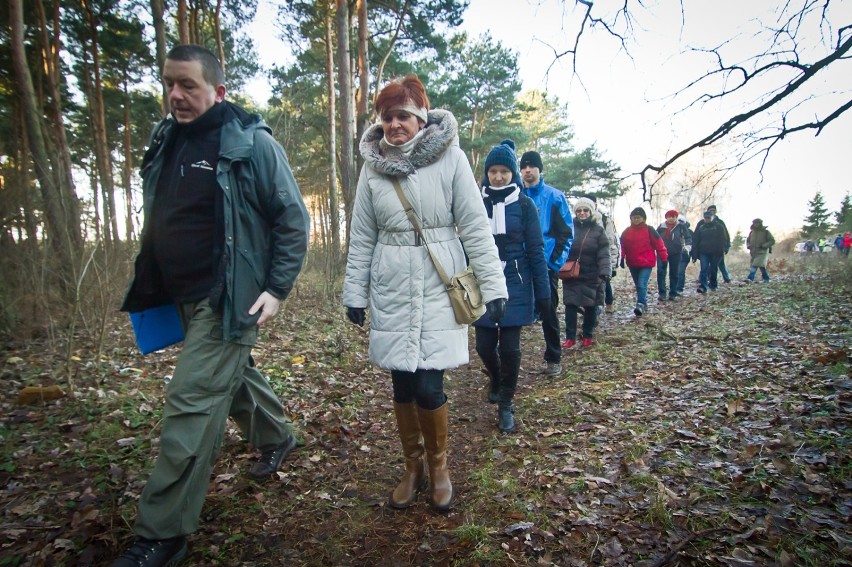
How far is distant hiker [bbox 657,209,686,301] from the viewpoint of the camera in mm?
10367

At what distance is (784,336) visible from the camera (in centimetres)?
580

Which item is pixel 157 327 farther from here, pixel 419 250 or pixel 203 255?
pixel 419 250

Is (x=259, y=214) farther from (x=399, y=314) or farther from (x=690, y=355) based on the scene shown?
(x=690, y=355)

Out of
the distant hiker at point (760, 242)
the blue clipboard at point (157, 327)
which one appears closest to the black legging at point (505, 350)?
the blue clipboard at point (157, 327)

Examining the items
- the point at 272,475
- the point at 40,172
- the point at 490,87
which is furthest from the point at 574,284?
the point at 490,87

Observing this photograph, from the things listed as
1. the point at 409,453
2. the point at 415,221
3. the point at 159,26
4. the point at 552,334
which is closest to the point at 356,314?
the point at 415,221

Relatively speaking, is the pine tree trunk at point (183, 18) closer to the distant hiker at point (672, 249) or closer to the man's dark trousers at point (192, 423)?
the man's dark trousers at point (192, 423)

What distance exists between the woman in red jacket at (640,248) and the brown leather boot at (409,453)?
6930 millimetres

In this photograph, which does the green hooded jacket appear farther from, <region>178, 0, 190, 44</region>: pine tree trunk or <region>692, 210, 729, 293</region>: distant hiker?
<region>692, 210, 729, 293</region>: distant hiker

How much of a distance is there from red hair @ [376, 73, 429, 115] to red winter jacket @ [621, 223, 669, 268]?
7.12 metres

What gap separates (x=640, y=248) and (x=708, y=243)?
408 centimetres

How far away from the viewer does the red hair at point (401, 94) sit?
249 centimetres

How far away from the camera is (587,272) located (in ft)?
21.0

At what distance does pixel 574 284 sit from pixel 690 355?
1.75 metres
